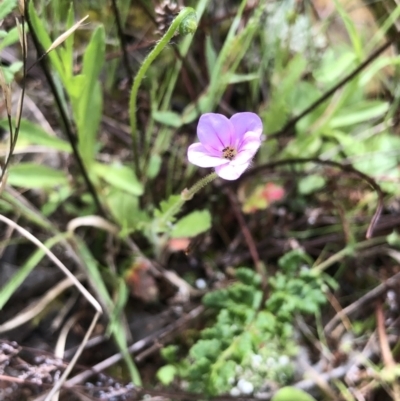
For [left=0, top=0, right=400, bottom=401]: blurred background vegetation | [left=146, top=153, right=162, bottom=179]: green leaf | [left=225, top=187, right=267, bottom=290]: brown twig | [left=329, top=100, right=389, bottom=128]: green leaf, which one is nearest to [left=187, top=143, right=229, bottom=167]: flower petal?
[left=0, top=0, right=400, bottom=401]: blurred background vegetation

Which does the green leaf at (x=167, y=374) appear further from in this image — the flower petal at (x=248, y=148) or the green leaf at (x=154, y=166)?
the flower petal at (x=248, y=148)

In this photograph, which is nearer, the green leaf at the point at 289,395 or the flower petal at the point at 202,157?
the flower petal at the point at 202,157

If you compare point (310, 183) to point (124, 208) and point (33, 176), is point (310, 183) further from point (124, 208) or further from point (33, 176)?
point (33, 176)

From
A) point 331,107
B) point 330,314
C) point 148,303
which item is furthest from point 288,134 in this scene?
point 148,303

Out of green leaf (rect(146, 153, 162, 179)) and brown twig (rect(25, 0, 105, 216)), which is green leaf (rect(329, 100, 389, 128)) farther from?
brown twig (rect(25, 0, 105, 216))

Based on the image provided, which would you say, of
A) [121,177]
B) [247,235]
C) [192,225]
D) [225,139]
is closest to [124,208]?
[121,177]

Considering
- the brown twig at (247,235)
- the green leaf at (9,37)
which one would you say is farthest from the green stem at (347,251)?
the green leaf at (9,37)
